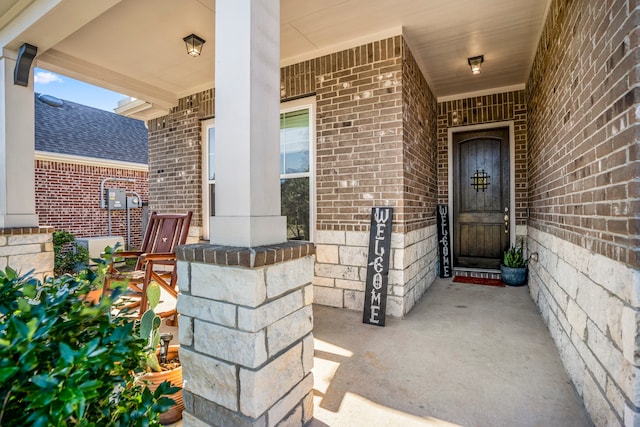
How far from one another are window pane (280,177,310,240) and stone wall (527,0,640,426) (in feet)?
7.59

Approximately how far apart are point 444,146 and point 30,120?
493 cm

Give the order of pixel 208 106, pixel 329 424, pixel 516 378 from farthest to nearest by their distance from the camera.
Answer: pixel 208 106
pixel 516 378
pixel 329 424

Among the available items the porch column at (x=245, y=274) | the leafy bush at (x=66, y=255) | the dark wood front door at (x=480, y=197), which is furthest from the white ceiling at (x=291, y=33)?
the leafy bush at (x=66, y=255)

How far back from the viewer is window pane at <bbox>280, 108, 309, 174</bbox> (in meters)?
3.61

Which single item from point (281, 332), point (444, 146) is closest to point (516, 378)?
point (281, 332)

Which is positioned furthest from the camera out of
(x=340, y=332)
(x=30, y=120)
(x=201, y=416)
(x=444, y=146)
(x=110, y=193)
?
(x=110, y=193)

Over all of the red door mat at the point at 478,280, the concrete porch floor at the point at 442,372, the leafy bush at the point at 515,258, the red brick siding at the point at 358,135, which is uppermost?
the red brick siding at the point at 358,135

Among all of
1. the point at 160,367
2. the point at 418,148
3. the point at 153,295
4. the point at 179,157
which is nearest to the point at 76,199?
the point at 179,157

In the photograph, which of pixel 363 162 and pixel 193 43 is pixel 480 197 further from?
pixel 193 43

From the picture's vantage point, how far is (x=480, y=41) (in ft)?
10.5

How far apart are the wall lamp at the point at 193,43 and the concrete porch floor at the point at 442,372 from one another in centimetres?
290

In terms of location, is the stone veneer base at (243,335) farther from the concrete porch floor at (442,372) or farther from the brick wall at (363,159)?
the brick wall at (363,159)

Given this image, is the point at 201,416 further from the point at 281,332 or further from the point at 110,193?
the point at 110,193

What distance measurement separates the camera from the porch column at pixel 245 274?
127 centimetres
